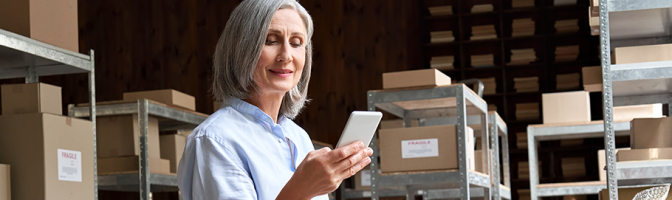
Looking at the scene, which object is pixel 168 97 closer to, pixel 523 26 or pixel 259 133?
pixel 259 133

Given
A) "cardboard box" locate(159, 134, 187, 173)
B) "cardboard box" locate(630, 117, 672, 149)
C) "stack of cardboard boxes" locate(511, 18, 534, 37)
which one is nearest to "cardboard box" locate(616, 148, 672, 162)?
"cardboard box" locate(630, 117, 672, 149)

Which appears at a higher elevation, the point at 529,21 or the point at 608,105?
the point at 529,21

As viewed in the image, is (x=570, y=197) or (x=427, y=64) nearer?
(x=570, y=197)

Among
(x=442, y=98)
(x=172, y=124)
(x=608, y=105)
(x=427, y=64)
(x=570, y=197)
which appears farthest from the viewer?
(x=427, y=64)

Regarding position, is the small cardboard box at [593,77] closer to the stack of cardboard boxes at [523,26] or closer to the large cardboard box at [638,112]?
the large cardboard box at [638,112]

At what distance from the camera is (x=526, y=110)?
6.92 m

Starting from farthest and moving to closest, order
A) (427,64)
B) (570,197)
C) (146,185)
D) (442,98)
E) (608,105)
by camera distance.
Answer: (427,64) → (570,197) → (146,185) → (442,98) → (608,105)

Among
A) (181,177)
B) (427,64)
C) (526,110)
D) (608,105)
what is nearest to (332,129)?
(427,64)

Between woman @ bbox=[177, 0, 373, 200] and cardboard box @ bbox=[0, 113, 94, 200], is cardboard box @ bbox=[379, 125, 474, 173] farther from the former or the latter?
woman @ bbox=[177, 0, 373, 200]

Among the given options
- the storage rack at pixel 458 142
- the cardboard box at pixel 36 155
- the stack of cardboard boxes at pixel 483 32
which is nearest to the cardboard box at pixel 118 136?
the cardboard box at pixel 36 155

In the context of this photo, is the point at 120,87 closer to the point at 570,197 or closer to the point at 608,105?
the point at 570,197

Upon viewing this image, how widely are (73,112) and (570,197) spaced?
5033 mm

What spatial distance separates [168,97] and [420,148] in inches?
67.9

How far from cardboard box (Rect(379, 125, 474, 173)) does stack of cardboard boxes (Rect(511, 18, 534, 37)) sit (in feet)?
13.1
